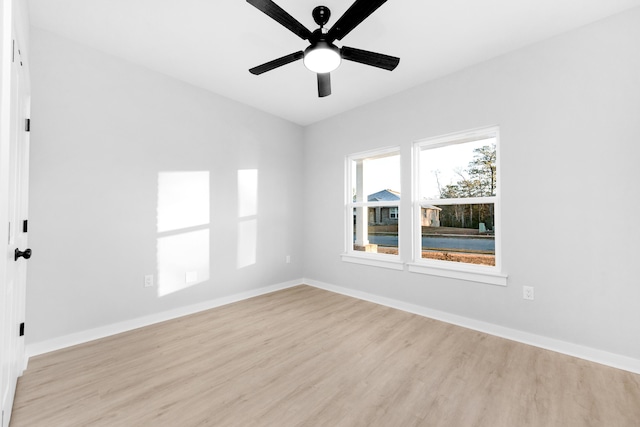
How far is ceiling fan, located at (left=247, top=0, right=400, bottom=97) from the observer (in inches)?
67.3

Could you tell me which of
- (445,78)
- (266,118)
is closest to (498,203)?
(445,78)

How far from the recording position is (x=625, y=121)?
2.18 meters

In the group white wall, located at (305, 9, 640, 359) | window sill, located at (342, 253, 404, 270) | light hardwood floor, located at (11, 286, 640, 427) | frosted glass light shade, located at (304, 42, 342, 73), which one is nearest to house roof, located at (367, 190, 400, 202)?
window sill, located at (342, 253, 404, 270)

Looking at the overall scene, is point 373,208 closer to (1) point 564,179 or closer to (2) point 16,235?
(1) point 564,179

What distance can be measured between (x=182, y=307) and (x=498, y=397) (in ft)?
10.1

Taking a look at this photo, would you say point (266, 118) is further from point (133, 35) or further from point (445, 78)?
point (445, 78)

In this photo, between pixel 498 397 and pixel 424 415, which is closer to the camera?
pixel 424 415

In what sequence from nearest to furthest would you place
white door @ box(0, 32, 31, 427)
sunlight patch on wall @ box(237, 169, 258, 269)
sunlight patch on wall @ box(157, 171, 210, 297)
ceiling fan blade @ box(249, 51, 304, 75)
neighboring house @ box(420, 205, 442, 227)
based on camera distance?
white door @ box(0, 32, 31, 427), ceiling fan blade @ box(249, 51, 304, 75), sunlight patch on wall @ box(157, 171, 210, 297), neighboring house @ box(420, 205, 442, 227), sunlight patch on wall @ box(237, 169, 258, 269)

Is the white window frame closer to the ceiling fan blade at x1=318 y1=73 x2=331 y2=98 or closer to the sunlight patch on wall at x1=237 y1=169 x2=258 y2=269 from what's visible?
the ceiling fan blade at x1=318 y1=73 x2=331 y2=98

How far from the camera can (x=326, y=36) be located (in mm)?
1976

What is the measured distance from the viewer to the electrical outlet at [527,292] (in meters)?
2.57

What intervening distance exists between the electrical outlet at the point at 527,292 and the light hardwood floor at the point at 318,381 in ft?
1.43

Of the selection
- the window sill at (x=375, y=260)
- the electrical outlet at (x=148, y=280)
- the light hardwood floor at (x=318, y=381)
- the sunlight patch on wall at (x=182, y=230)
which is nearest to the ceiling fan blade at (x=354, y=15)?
the sunlight patch on wall at (x=182, y=230)

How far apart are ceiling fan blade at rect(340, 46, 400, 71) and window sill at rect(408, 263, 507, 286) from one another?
2.13 metres
